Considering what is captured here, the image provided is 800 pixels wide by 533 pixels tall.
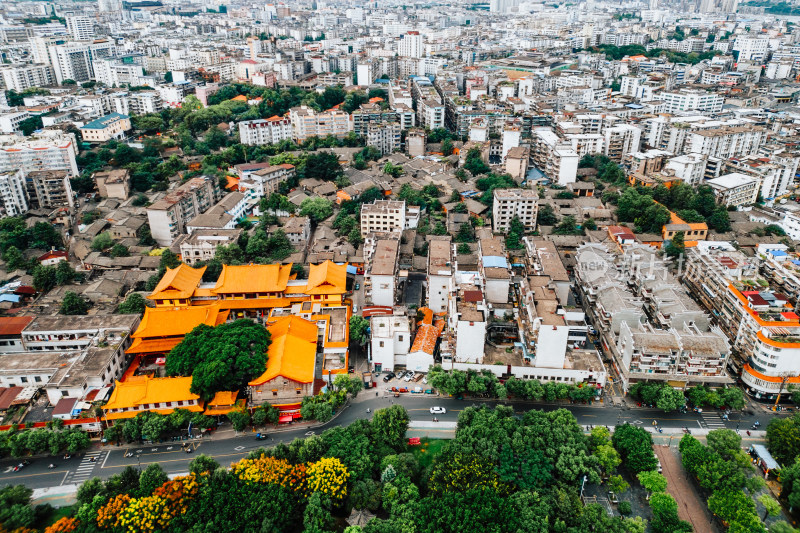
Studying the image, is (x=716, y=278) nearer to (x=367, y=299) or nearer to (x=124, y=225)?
(x=367, y=299)

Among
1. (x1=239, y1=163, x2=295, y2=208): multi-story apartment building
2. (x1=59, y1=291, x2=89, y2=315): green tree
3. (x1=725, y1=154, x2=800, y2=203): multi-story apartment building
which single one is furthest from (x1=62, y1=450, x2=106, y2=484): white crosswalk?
(x1=725, y1=154, x2=800, y2=203): multi-story apartment building

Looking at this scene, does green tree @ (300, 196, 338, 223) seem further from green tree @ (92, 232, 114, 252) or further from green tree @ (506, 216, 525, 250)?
green tree @ (506, 216, 525, 250)

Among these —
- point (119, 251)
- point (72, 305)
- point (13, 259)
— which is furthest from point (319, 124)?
point (72, 305)

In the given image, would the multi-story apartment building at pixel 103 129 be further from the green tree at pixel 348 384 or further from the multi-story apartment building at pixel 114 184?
the green tree at pixel 348 384

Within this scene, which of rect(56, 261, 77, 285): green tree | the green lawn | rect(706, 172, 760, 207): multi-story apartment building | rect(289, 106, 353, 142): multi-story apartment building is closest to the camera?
the green lawn

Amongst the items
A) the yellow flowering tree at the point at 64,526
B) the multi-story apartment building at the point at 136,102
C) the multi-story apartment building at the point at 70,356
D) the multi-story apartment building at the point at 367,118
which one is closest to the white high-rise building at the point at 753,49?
the multi-story apartment building at the point at 367,118

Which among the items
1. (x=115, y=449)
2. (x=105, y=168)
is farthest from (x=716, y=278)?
(x=105, y=168)
